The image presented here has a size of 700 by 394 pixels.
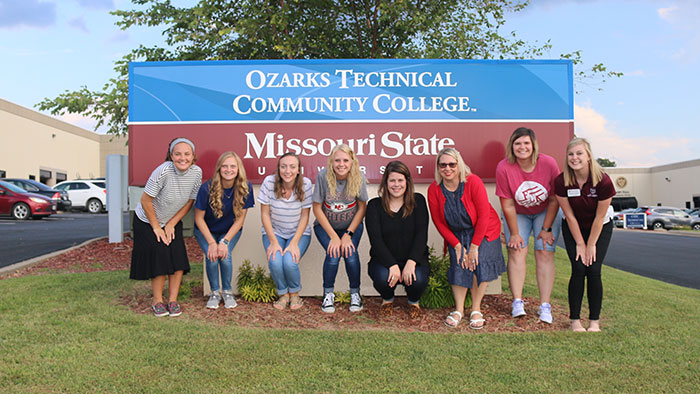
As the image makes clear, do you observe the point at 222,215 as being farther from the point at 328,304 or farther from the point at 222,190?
the point at 328,304

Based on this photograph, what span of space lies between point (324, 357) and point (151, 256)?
194 centimetres

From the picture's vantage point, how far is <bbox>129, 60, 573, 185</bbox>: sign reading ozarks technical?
16.8ft

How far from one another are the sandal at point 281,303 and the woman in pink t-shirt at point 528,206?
2.06 m

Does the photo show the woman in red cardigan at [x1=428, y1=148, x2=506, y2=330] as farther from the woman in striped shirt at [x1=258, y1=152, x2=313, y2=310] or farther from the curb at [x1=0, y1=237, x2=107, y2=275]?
the curb at [x1=0, y1=237, x2=107, y2=275]

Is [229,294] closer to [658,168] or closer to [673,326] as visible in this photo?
[673,326]

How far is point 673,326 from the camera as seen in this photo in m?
4.00

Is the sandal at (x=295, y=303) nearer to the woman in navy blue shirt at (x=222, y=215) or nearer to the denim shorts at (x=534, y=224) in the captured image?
the woman in navy blue shirt at (x=222, y=215)

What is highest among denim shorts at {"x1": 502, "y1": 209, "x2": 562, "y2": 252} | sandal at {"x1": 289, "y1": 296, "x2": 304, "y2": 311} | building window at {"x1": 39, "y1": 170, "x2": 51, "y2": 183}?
building window at {"x1": 39, "y1": 170, "x2": 51, "y2": 183}

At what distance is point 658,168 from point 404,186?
53.6 meters

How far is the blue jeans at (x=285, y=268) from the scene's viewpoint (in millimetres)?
4414

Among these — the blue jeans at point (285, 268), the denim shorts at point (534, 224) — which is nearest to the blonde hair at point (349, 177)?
the blue jeans at point (285, 268)

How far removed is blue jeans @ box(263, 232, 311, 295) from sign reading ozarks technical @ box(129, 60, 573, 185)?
86 centimetres

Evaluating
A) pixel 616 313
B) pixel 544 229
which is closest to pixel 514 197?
pixel 544 229

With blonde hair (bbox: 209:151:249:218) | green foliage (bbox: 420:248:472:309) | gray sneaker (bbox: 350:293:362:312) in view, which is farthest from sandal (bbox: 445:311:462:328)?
blonde hair (bbox: 209:151:249:218)
